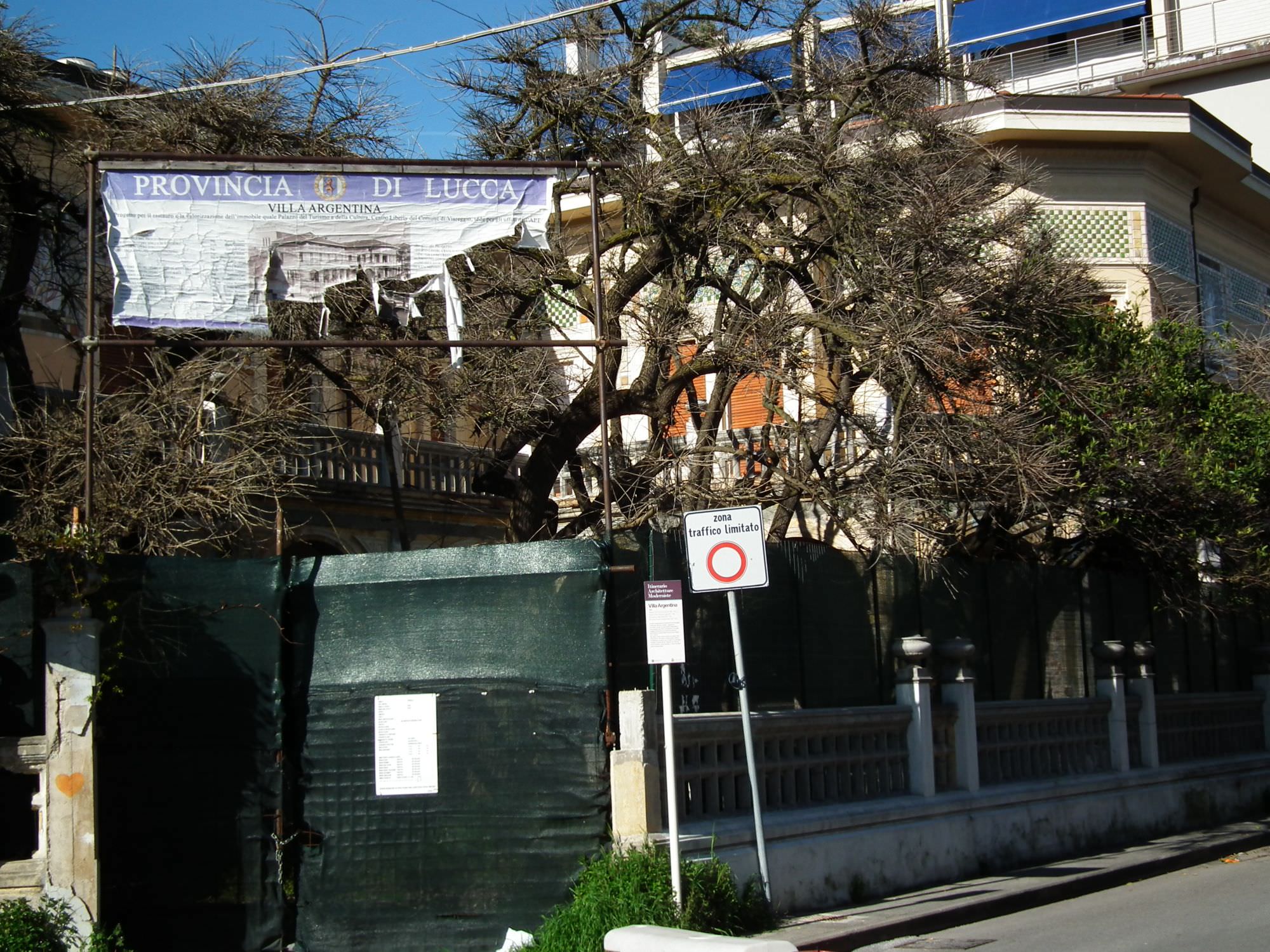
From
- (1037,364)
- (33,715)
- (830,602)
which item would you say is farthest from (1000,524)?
(33,715)

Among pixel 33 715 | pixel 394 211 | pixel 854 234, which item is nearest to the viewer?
pixel 33 715

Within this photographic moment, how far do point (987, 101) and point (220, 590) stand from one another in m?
16.2

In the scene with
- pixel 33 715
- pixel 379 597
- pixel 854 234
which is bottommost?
pixel 33 715

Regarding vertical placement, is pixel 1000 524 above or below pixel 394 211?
below

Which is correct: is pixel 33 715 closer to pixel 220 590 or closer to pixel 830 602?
pixel 220 590

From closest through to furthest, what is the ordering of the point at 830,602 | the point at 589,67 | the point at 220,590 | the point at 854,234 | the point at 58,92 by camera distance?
the point at 220,590 < the point at 830,602 < the point at 854,234 < the point at 589,67 < the point at 58,92

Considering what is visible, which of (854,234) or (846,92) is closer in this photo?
(854,234)

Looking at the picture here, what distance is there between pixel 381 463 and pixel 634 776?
12892 millimetres

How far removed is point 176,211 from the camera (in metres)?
11.0

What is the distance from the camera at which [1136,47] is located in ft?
112

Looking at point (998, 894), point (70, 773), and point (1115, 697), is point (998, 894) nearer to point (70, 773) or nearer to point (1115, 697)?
point (1115, 697)

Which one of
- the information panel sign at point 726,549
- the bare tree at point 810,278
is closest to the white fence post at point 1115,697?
Answer: the bare tree at point 810,278

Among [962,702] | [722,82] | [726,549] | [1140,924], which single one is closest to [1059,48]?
[722,82]

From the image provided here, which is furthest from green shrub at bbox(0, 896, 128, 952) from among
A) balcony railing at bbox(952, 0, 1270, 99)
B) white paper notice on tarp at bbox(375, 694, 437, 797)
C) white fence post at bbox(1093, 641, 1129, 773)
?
balcony railing at bbox(952, 0, 1270, 99)
